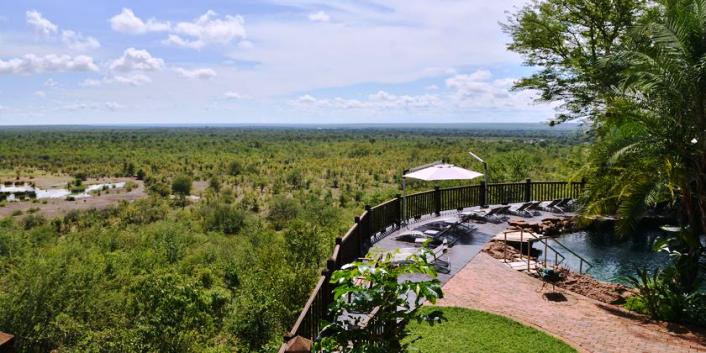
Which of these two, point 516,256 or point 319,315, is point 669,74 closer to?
point 516,256

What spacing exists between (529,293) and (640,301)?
6.70 ft

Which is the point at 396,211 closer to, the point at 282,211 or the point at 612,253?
the point at 612,253

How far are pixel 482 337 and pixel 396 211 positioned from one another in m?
7.18

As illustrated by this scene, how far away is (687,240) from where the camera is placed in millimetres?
9547

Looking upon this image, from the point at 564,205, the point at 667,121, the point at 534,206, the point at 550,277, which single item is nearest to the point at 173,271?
the point at 550,277

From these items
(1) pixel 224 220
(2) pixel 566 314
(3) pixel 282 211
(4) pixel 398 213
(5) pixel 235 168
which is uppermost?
(4) pixel 398 213

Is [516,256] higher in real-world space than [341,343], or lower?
lower

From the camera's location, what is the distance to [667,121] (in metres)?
9.59

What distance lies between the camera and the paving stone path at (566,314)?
7855 millimetres

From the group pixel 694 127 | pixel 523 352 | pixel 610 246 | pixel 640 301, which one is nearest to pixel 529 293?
pixel 640 301

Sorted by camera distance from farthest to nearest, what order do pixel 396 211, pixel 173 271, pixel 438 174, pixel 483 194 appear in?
pixel 483 194
pixel 173 271
pixel 396 211
pixel 438 174

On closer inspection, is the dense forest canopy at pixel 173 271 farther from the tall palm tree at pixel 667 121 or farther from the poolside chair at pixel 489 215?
the tall palm tree at pixel 667 121

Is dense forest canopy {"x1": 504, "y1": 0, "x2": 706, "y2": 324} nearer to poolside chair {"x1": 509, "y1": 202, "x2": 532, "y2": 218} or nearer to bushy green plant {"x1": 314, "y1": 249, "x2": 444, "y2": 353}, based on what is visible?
poolside chair {"x1": 509, "y1": 202, "x2": 532, "y2": 218}

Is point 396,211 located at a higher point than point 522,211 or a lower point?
higher
